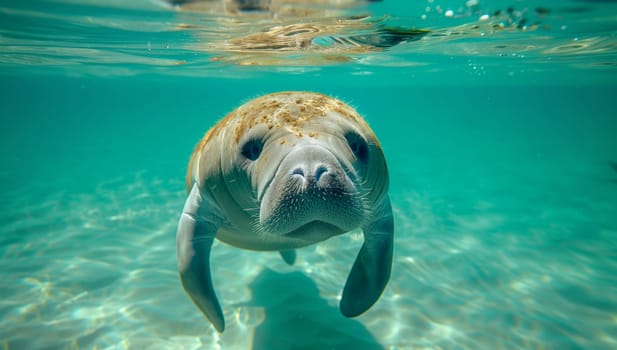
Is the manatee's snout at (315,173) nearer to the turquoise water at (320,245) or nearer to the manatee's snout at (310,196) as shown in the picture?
the manatee's snout at (310,196)

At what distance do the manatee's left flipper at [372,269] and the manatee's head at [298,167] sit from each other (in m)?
0.45

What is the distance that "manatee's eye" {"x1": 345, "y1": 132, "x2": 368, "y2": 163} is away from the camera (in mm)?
2496

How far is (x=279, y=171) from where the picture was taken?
2084 millimetres

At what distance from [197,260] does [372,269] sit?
5.44ft

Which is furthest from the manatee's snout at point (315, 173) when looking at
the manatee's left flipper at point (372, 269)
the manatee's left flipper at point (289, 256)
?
the manatee's left flipper at point (289, 256)

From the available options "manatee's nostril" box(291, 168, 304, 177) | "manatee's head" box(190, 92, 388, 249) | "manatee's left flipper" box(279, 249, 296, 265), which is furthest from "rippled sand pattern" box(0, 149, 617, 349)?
"manatee's nostril" box(291, 168, 304, 177)

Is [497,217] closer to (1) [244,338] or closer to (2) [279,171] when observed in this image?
(1) [244,338]

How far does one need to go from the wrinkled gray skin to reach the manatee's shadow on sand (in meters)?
→ 0.72

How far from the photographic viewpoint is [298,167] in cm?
198

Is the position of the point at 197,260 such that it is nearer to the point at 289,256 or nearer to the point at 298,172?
the point at 298,172

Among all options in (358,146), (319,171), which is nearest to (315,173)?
(319,171)

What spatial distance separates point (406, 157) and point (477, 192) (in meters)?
9.01

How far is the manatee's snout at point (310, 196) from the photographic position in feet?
6.31

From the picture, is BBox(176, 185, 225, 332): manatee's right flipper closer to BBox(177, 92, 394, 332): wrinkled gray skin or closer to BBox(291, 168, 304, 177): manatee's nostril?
BBox(177, 92, 394, 332): wrinkled gray skin
